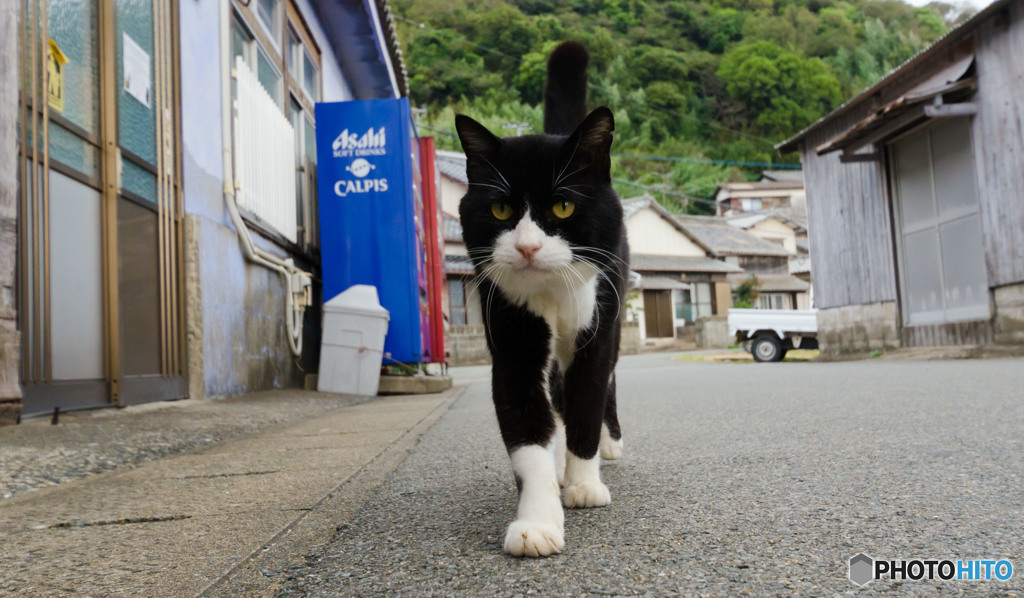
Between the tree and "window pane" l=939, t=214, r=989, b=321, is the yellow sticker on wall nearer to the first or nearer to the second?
"window pane" l=939, t=214, r=989, b=321

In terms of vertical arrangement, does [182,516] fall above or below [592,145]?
below

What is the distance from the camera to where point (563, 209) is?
1.75m

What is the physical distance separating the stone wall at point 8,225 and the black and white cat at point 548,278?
6.54 feet

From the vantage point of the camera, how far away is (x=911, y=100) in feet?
28.3

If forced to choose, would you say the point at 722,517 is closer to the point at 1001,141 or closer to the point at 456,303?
Result: the point at 1001,141

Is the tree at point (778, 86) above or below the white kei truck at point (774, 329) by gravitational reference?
above

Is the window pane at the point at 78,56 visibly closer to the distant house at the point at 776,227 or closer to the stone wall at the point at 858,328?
the stone wall at the point at 858,328

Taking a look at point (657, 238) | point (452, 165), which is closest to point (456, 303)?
point (452, 165)

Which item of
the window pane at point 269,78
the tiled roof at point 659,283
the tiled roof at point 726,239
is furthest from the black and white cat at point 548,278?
the tiled roof at point 726,239

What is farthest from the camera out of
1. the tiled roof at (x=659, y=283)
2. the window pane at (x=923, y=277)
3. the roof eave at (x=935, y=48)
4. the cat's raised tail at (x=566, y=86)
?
the tiled roof at (x=659, y=283)

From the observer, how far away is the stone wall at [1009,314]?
8.23 m

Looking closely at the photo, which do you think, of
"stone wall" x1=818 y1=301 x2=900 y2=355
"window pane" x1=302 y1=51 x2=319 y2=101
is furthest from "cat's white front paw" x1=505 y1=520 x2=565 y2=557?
"stone wall" x1=818 y1=301 x2=900 y2=355

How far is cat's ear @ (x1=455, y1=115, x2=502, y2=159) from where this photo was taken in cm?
180

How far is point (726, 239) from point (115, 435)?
33591 millimetres
